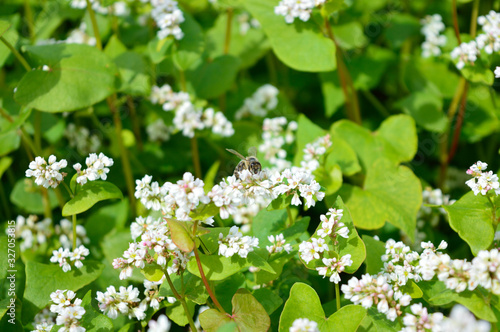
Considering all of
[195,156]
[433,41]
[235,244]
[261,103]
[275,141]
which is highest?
[235,244]

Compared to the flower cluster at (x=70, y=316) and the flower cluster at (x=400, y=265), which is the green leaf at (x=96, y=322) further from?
the flower cluster at (x=400, y=265)

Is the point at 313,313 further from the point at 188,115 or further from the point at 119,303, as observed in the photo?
the point at 188,115

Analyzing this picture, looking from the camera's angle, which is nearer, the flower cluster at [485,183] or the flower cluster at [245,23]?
the flower cluster at [485,183]

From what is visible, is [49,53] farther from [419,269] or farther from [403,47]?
[403,47]

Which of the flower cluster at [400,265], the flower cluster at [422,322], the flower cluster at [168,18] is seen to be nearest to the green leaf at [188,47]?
the flower cluster at [168,18]

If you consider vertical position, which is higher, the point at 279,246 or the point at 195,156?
the point at 279,246

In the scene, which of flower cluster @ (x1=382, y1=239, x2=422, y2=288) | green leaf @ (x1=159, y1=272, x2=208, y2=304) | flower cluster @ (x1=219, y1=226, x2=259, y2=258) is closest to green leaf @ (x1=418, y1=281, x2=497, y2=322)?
flower cluster @ (x1=382, y1=239, x2=422, y2=288)

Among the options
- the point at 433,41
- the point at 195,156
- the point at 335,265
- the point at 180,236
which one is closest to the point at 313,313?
the point at 335,265
